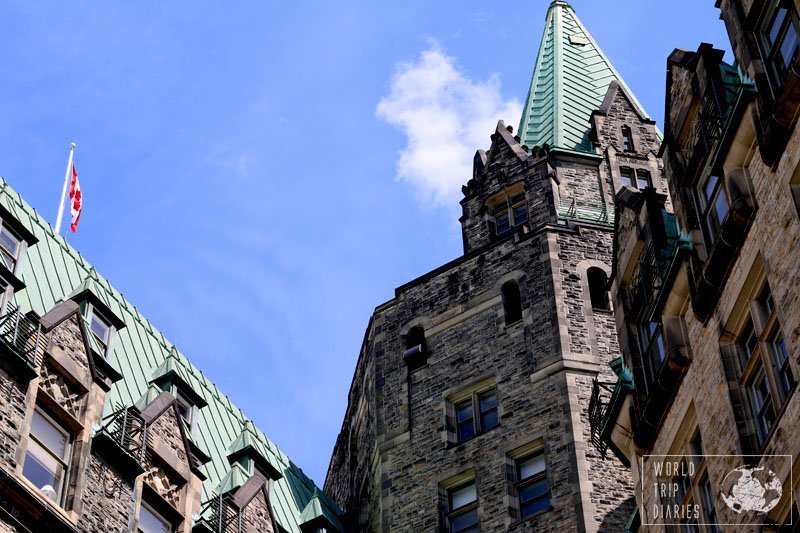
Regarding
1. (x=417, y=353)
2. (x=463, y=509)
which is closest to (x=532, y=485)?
(x=463, y=509)

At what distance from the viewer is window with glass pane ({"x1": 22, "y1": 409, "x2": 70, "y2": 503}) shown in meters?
30.0

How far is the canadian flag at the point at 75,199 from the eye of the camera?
44156mm

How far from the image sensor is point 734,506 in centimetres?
2394

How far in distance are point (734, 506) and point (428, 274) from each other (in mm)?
23887

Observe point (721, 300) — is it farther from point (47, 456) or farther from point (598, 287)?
point (598, 287)

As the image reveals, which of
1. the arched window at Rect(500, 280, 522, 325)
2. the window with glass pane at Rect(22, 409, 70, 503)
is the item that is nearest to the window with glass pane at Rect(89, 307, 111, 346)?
the window with glass pane at Rect(22, 409, 70, 503)

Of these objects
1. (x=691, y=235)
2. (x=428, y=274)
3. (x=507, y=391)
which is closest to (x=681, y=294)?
(x=691, y=235)

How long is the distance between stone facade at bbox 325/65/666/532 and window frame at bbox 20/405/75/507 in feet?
38.6

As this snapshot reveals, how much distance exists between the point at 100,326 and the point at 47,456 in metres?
7.03

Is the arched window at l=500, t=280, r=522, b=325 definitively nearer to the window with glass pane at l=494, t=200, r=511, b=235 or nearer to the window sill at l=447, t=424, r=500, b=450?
the window sill at l=447, t=424, r=500, b=450

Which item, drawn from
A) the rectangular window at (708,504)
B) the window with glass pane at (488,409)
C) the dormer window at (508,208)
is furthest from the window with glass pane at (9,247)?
the dormer window at (508,208)

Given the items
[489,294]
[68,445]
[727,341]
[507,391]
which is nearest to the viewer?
[727,341]

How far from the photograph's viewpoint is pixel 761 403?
24.3 meters

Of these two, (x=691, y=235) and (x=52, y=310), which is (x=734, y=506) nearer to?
(x=691, y=235)
